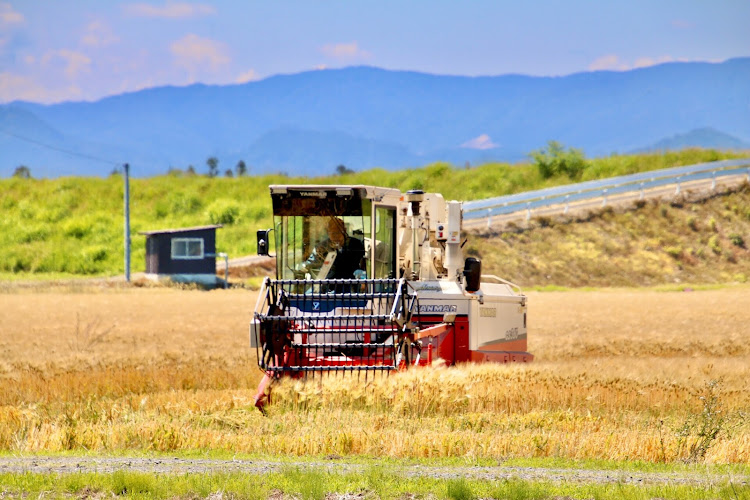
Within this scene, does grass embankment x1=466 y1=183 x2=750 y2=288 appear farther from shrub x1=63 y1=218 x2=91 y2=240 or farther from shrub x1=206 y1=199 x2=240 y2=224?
shrub x1=63 y1=218 x2=91 y2=240

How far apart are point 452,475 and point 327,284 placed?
7123 mm

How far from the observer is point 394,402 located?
15.0m

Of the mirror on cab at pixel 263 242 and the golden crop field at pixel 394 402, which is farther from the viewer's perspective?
the mirror on cab at pixel 263 242

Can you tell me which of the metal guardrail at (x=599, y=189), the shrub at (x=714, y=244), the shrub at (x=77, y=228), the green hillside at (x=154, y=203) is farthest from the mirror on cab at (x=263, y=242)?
the shrub at (x=77, y=228)

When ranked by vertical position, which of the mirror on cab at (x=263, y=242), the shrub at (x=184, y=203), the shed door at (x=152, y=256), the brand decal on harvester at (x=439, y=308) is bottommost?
the brand decal on harvester at (x=439, y=308)

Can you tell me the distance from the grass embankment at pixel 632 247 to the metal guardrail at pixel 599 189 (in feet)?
5.47

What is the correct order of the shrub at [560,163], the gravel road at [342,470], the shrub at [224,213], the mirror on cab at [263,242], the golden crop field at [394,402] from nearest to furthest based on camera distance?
the gravel road at [342,470]
the golden crop field at [394,402]
the mirror on cab at [263,242]
the shrub at [224,213]
the shrub at [560,163]

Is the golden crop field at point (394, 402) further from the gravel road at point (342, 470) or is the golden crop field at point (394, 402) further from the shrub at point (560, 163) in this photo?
the shrub at point (560, 163)

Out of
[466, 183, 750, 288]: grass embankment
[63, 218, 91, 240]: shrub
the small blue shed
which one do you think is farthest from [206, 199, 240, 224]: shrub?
[466, 183, 750, 288]: grass embankment

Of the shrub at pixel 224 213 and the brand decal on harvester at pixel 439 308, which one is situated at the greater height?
the shrub at pixel 224 213

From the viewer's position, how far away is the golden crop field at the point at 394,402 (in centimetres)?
1251

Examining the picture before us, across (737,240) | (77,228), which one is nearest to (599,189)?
(737,240)

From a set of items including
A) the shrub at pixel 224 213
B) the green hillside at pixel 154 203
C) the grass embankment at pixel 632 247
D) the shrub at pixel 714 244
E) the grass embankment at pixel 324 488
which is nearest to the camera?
the grass embankment at pixel 324 488

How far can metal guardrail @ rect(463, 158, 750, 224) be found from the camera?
202ft
